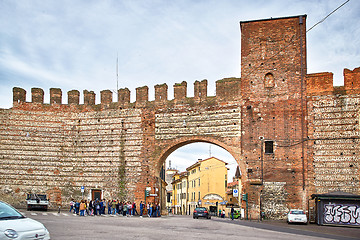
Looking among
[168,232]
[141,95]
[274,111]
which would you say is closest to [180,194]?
[141,95]

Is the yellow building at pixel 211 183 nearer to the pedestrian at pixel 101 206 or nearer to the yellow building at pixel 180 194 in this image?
the yellow building at pixel 180 194

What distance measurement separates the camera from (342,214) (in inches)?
835

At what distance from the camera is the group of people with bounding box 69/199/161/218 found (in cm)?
2712

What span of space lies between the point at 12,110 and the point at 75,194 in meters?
7.99

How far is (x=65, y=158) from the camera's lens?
30453mm

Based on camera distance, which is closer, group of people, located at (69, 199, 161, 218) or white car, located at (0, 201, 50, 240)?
white car, located at (0, 201, 50, 240)

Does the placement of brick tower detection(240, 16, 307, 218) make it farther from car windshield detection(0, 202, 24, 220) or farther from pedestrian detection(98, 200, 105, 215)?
car windshield detection(0, 202, 24, 220)

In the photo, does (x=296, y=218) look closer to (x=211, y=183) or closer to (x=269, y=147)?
(x=269, y=147)

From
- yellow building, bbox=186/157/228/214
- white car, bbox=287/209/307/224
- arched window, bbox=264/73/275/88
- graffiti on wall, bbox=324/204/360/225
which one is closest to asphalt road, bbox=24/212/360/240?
graffiti on wall, bbox=324/204/360/225

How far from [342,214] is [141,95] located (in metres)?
15.6

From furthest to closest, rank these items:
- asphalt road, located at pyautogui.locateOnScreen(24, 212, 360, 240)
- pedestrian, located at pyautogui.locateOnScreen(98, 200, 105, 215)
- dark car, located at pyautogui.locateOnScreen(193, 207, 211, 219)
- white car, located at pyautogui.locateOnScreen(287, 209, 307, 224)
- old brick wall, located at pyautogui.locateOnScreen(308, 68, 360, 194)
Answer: dark car, located at pyautogui.locateOnScreen(193, 207, 211, 219) < pedestrian, located at pyautogui.locateOnScreen(98, 200, 105, 215) < old brick wall, located at pyautogui.locateOnScreen(308, 68, 360, 194) < white car, located at pyautogui.locateOnScreen(287, 209, 307, 224) < asphalt road, located at pyautogui.locateOnScreen(24, 212, 360, 240)

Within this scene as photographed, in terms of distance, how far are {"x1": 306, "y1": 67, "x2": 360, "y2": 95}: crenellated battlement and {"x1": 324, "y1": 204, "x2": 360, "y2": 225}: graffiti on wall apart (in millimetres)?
7279

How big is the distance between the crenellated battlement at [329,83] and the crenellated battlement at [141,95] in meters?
Answer: 4.68

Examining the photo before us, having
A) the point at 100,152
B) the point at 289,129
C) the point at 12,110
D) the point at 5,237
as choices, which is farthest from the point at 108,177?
the point at 5,237
